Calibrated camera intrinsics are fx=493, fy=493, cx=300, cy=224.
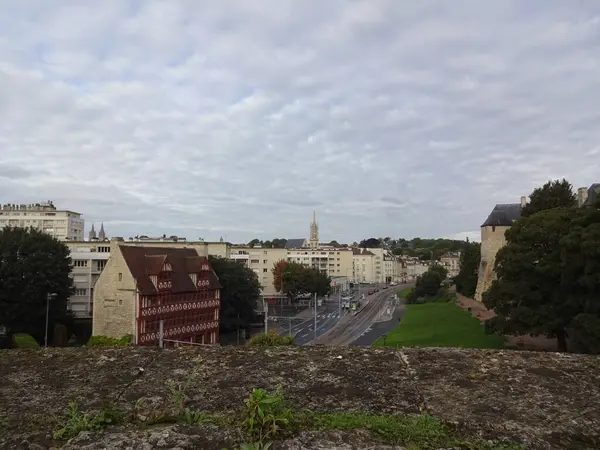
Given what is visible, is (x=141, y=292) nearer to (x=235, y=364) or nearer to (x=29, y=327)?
(x=29, y=327)

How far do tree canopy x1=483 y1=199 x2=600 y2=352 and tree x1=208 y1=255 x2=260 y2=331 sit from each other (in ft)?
116

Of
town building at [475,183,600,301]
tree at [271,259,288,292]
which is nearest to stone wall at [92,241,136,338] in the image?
town building at [475,183,600,301]

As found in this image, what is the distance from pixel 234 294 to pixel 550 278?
131ft

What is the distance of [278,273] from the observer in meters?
104

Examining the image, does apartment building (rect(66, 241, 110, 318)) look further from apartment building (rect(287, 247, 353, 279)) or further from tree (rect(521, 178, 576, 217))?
apartment building (rect(287, 247, 353, 279))

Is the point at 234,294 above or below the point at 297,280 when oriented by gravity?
below

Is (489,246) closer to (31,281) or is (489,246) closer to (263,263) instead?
(31,281)

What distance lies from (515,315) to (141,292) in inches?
1192

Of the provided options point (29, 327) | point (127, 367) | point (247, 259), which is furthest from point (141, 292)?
point (247, 259)

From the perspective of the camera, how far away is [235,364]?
5.03 metres

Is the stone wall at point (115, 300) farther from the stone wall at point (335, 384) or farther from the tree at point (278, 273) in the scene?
the tree at point (278, 273)

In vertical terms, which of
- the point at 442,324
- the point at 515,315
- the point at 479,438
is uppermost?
the point at 479,438

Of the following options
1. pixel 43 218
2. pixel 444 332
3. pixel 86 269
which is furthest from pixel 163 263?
pixel 43 218

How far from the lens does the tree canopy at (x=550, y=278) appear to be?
26.3 m
